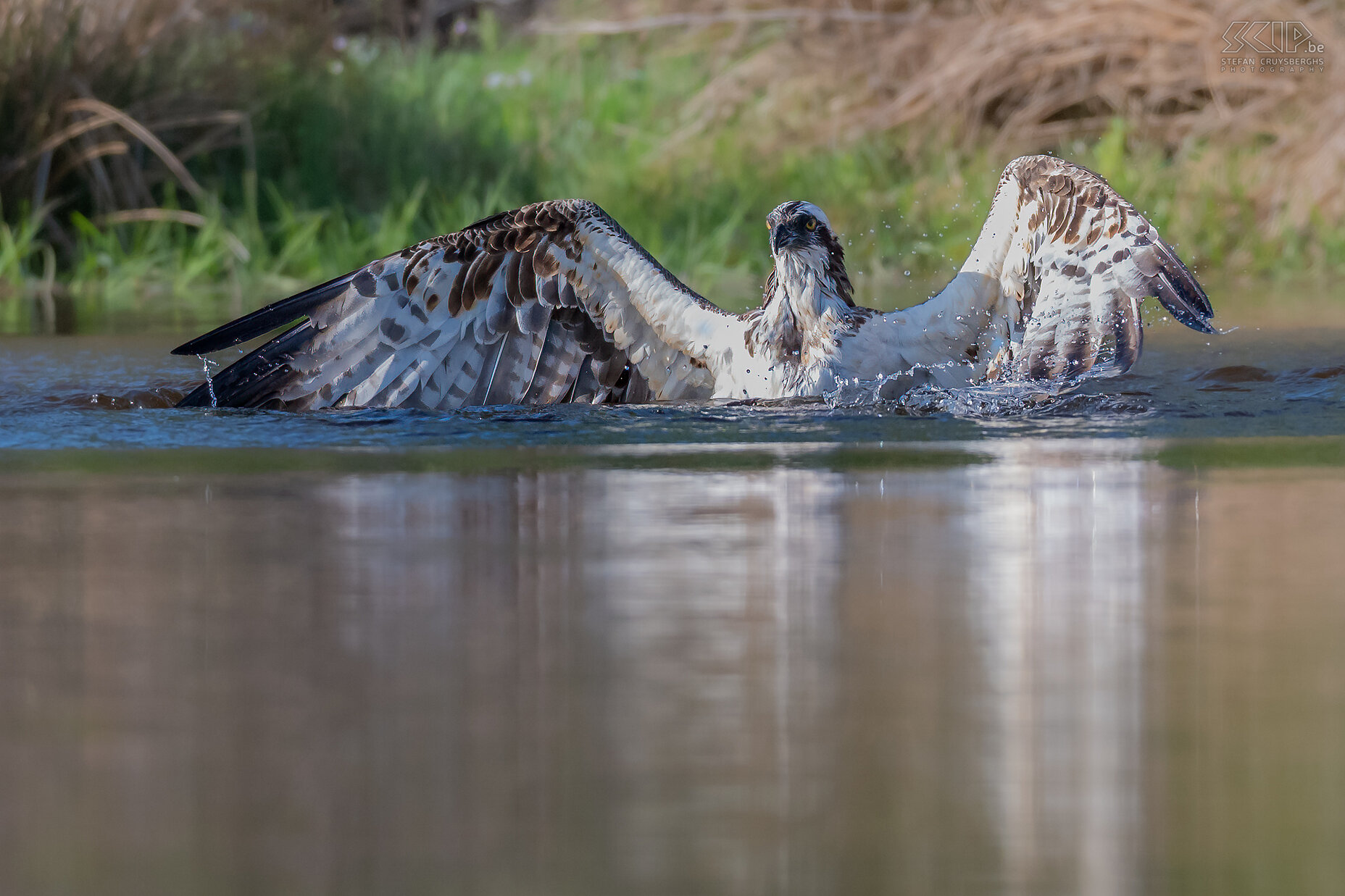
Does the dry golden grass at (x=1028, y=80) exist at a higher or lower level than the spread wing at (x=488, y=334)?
higher

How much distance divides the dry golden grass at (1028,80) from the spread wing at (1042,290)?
5.13 meters

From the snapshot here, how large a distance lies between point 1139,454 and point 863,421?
987 mm

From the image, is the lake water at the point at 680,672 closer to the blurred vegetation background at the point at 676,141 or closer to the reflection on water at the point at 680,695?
the reflection on water at the point at 680,695

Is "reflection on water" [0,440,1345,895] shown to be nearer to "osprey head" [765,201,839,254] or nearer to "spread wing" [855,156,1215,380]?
"spread wing" [855,156,1215,380]

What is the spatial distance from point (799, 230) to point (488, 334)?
3.57 ft

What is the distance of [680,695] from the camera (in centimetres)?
282

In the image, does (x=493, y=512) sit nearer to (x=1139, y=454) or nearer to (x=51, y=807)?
(x=1139, y=454)

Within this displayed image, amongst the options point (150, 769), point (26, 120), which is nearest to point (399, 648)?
point (150, 769)

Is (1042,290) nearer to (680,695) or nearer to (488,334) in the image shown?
(488,334)

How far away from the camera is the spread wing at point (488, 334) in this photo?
6613mm

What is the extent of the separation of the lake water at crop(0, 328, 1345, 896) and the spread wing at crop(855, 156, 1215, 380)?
91 cm

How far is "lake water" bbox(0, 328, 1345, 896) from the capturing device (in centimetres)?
218

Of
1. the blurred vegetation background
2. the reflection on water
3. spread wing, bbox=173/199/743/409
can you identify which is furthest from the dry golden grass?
the reflection on water

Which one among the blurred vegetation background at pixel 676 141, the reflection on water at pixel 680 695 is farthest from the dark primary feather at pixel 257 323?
the blurred vegetation background at pixel 676 141
